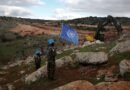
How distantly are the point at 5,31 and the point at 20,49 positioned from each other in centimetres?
1111

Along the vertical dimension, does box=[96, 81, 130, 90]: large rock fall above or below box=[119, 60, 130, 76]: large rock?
below

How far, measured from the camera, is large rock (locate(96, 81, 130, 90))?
51.1ft

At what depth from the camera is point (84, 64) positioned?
20453 mm

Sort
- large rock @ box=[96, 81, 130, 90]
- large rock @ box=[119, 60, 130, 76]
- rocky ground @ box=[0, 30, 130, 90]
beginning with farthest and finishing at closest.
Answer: large rock @ box=[119, 60, 130, 76]
rocky ground @ box=[0, 30, 130, 90]
large rock @ box=[96, 81, 130, 90]

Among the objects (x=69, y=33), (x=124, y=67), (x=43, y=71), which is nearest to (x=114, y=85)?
(x=124, y=67)

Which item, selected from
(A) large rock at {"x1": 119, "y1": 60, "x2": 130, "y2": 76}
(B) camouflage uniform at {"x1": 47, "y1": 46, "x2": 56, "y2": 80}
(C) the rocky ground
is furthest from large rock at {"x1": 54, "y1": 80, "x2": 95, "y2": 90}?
(B) camouflage uniform at {"x1": 47, "y1": 46, "x2": 56, "y2": 80}

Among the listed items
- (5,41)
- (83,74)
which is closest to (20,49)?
(5,41)

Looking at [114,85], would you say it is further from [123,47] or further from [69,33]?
[69,33]

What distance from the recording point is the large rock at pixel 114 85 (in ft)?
51.1

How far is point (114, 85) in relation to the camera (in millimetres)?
15703

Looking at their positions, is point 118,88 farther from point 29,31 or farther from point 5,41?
point 29,31

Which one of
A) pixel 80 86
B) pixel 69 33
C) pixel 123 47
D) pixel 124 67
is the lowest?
pixel 80 86

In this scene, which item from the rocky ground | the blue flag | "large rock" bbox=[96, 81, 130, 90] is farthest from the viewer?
the blue flag

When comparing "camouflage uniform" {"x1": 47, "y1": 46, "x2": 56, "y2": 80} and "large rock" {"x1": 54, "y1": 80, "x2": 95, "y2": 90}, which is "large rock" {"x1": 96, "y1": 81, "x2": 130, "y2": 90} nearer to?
"large rock" {"x1": 54, "y1": 80, "x2": 95, "y2": 90}
